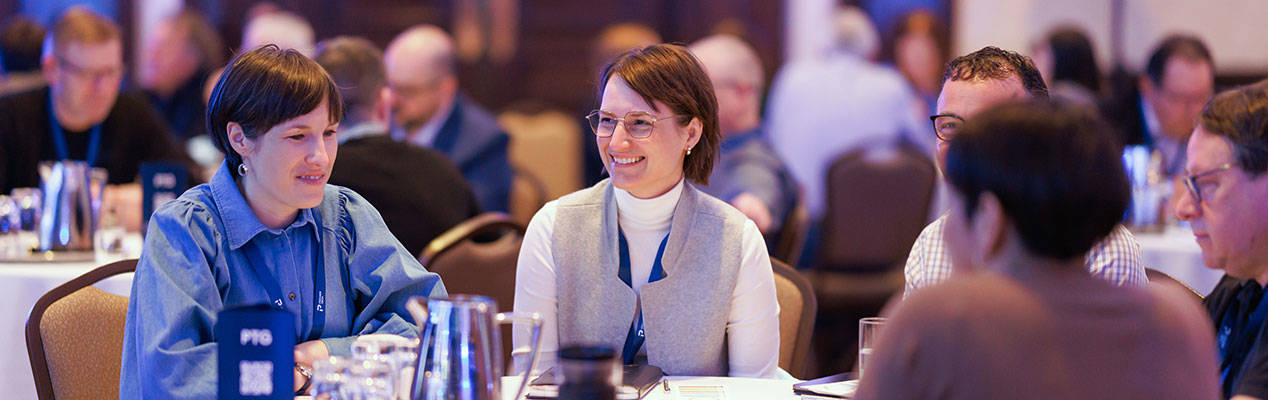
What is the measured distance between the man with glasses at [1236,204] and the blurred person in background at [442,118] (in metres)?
3.51

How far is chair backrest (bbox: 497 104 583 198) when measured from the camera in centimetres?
780

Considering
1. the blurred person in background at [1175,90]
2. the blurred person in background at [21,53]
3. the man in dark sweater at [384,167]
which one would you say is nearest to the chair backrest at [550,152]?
the blurred person in background at [21,53]

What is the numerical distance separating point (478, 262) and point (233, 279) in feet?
3.86

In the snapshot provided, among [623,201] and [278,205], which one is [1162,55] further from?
[278,205]

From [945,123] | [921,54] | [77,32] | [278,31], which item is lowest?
[945,123]

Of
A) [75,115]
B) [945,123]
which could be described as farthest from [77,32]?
[945,123]

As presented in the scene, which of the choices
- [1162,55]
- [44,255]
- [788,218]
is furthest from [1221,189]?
[1162,55]

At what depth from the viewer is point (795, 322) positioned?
8.37 ft

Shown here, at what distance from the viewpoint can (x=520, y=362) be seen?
7.41 ft

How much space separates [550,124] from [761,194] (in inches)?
161

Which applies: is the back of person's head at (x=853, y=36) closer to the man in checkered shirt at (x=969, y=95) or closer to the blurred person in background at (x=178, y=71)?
the blurred person in background at (x=178, y=71)

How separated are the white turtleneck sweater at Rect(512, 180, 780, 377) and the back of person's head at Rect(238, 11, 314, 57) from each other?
476cm

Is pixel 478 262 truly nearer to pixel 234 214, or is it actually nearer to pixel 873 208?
pixel 234 214

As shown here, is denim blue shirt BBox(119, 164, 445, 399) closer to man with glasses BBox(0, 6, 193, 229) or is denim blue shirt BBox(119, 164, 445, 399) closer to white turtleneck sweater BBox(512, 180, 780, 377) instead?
white turtleneck sweater BBox(512, 180, 780, 377)
